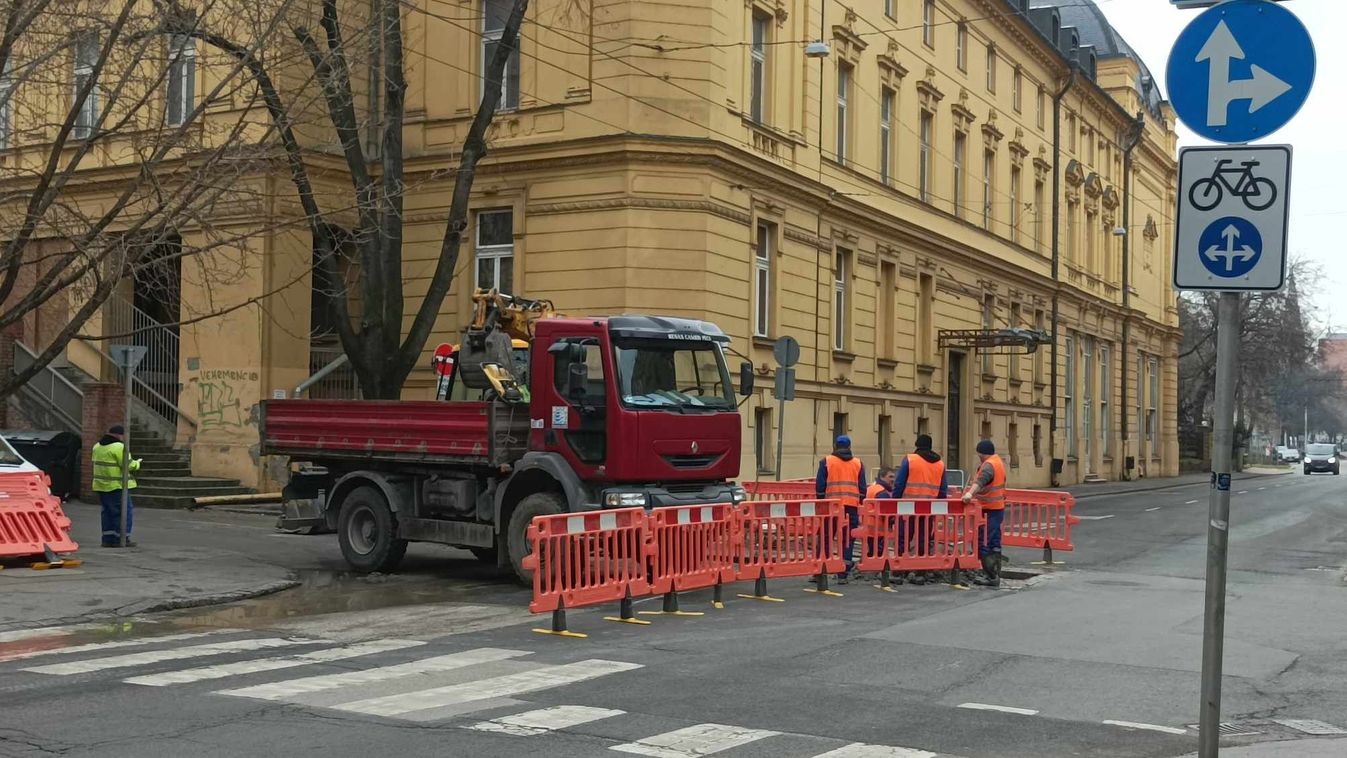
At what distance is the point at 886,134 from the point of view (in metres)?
34.3

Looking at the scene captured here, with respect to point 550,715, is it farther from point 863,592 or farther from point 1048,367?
point 1048,367

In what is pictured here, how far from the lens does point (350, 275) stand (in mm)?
28828

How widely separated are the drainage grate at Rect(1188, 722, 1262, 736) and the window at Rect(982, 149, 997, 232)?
3351cm

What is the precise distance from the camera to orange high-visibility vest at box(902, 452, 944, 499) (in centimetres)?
1738

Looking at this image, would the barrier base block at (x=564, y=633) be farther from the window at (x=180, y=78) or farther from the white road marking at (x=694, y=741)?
the window at (x=180, y=78)

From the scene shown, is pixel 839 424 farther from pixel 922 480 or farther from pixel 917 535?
pixel 917 535

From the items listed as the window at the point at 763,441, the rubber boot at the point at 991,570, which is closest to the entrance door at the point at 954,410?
the window at the point at 763,441

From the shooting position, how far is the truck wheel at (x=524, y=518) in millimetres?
15375

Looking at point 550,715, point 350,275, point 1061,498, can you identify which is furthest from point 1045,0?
point 550,715

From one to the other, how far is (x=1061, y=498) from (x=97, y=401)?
58.8 feet

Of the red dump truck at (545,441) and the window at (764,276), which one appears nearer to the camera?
the red dump truck at (545,441)

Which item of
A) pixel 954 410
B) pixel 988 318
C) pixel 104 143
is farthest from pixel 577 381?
pixel 988 318

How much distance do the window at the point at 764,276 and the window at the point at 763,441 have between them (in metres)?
1.66

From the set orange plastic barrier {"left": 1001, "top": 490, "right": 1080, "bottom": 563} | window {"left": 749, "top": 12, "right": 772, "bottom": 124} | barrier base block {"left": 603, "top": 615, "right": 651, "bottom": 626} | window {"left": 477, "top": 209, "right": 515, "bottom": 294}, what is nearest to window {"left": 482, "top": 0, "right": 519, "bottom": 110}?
window {"left": 477, "top": 209, "right": 515, "bottom": 294}
